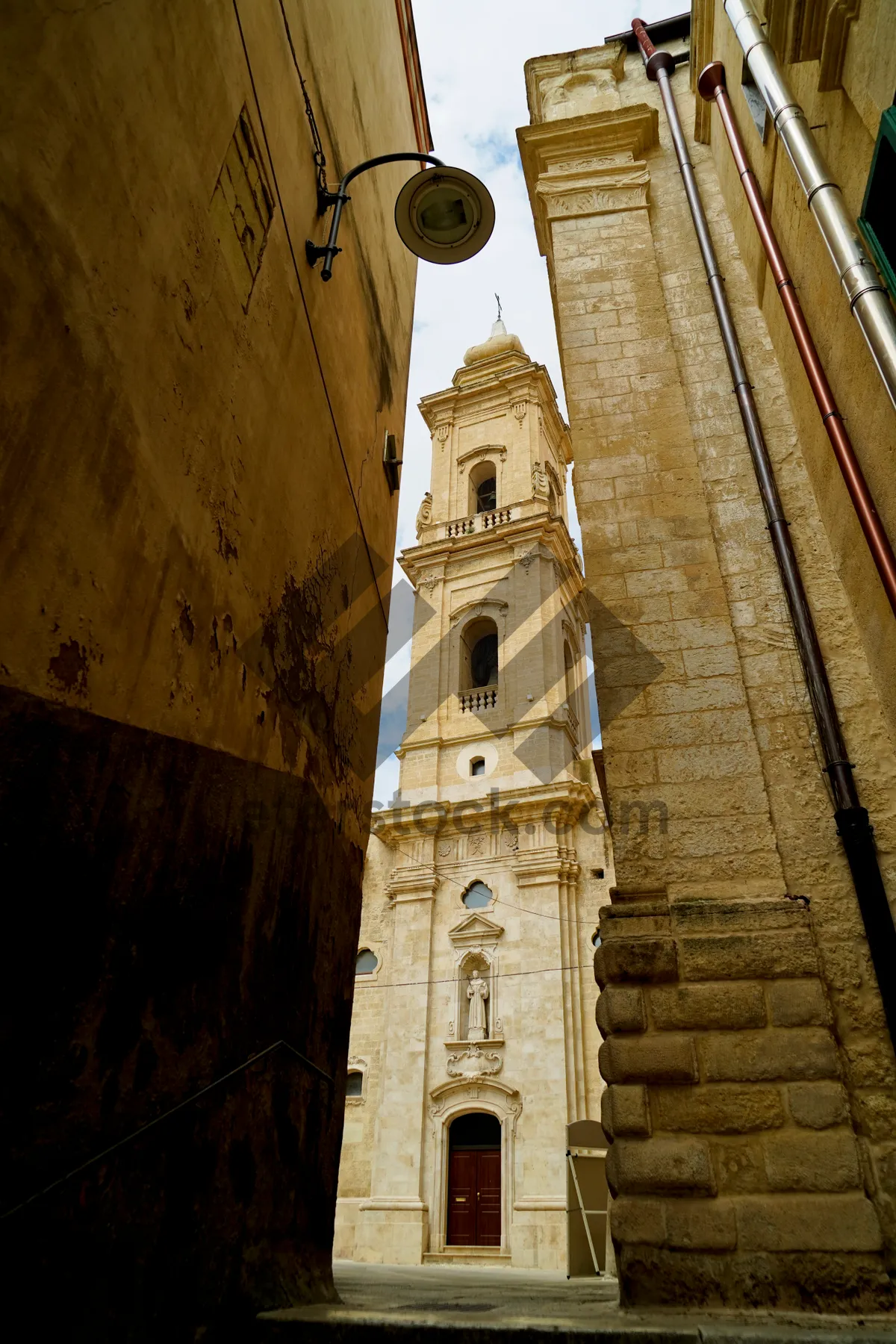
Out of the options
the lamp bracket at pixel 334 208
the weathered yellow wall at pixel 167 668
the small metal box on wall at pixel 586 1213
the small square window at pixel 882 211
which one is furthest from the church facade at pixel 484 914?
the small square window at pixel 882 211

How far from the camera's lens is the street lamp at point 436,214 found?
4770 mm

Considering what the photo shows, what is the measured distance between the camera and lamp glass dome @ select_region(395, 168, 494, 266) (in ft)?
15.7

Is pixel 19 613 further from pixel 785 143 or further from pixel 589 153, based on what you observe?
pixel 589 153

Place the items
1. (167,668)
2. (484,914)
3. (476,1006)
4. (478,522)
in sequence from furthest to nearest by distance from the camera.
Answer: (478,522), (484,914), (476,1006), (167,668)

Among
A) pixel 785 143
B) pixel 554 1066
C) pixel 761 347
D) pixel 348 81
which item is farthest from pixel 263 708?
pixel 554 1066

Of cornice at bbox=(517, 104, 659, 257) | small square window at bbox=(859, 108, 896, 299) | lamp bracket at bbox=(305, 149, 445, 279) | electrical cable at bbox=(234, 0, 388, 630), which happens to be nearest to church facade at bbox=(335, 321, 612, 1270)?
electrical cable at bbox=(234, 0, 388, 630)

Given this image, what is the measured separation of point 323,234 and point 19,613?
4.08m

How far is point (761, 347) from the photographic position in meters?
5.87

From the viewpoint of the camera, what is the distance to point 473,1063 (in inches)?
693

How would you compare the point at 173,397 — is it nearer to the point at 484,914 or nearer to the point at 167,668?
the point at 167,668

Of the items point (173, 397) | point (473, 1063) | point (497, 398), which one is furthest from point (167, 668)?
point (497, 398)

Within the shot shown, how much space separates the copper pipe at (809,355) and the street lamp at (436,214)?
6.28ft

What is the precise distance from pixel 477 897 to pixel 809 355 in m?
16.8

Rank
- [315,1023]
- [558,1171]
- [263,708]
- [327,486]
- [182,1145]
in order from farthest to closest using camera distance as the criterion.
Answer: [558,1171]
[327,486]
[315,1023]
[263,708]
[182,1145]
